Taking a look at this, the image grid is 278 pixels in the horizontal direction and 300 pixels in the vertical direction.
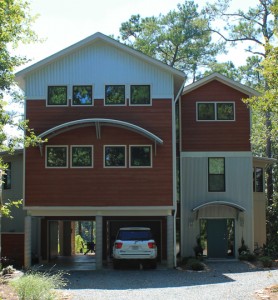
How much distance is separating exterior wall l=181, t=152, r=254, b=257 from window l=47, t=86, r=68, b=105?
23.9ft

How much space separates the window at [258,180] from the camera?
1157 inches

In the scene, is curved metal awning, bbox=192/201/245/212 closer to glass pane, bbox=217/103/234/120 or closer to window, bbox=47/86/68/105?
glass pane, bbox=217/103/234/120

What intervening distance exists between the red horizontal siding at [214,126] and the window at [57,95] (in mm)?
6836

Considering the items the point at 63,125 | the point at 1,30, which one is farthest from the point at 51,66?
the point at 1,30

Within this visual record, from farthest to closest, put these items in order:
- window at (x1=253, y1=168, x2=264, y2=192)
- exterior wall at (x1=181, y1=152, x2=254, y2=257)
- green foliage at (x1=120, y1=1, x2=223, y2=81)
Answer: green foliage at (x1=120, y1=1, x2=223, y2=81)
window at (x1=253, y1=168, x2=264, y2=192)
exterior wall at (x1=181, y1=152, x2=254, y2=257)

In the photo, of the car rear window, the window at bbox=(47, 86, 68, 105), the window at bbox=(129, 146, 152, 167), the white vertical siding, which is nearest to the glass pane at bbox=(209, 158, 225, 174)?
the window at bbox=(129, 146, 152, 167)

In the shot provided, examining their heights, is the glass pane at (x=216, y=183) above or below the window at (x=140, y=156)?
below

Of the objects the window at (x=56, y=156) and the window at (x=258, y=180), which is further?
the window at (x=258, y=180)

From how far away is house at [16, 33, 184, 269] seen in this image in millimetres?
22906

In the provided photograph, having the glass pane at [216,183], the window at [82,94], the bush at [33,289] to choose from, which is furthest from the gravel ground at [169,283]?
the window at [82,94]

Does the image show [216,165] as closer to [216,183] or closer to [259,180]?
[216,183]

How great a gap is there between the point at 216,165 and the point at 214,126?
78.7 inches

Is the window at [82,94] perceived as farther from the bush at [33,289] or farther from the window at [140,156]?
the bush at [33,289]

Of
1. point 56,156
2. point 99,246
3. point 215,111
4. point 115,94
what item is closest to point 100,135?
point 115,94
